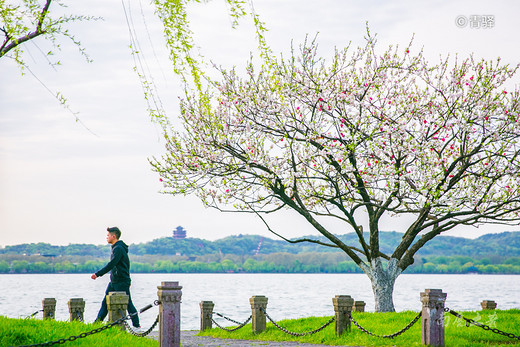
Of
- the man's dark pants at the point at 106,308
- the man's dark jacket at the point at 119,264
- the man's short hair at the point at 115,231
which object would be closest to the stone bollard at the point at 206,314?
the man's dark pants at the point at 106,308

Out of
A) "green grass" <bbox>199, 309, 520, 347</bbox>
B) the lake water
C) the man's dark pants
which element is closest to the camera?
"green grass" <bbox>199, 309, 520, 347</bbox>

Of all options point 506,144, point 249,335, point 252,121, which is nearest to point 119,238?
point 249,335

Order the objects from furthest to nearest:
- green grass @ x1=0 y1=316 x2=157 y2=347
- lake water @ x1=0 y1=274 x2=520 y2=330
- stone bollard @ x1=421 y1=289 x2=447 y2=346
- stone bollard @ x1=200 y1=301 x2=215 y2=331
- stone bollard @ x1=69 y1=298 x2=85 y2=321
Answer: lake water @ x1=0 y1=274 x2=520 y2=330 → stone bollard @ x1=200 y1=301 x2=215 y2=331 → stone bollard @ x1=69 y1=298 x2=85 y2=321 → stone bollard @ x1=421 y1=289 x2=447 y2=346 → green grass @ x1=0 y1=316 x2=157 y2=347

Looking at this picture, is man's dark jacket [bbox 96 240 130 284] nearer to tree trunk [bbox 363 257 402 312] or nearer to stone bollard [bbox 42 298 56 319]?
stone bollard [bbox 42 298 56 319]

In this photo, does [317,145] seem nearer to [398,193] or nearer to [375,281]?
[398,193]

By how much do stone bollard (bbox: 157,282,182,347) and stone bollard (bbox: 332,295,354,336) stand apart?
441cm

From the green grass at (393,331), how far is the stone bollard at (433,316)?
0.39 meters

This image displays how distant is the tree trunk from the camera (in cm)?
1780

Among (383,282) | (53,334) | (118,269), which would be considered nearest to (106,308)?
(118,269)

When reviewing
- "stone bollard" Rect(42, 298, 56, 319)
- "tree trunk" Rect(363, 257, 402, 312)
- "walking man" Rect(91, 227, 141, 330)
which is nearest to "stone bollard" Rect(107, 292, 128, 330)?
"walking man" Rect(91, 227, 141, 330)

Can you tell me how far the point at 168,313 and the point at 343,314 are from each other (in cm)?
496

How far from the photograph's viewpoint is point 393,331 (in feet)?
44.2

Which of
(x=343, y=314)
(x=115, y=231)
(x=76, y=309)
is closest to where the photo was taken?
(x=343, y=314)

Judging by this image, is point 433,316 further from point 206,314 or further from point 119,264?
point 206,314
